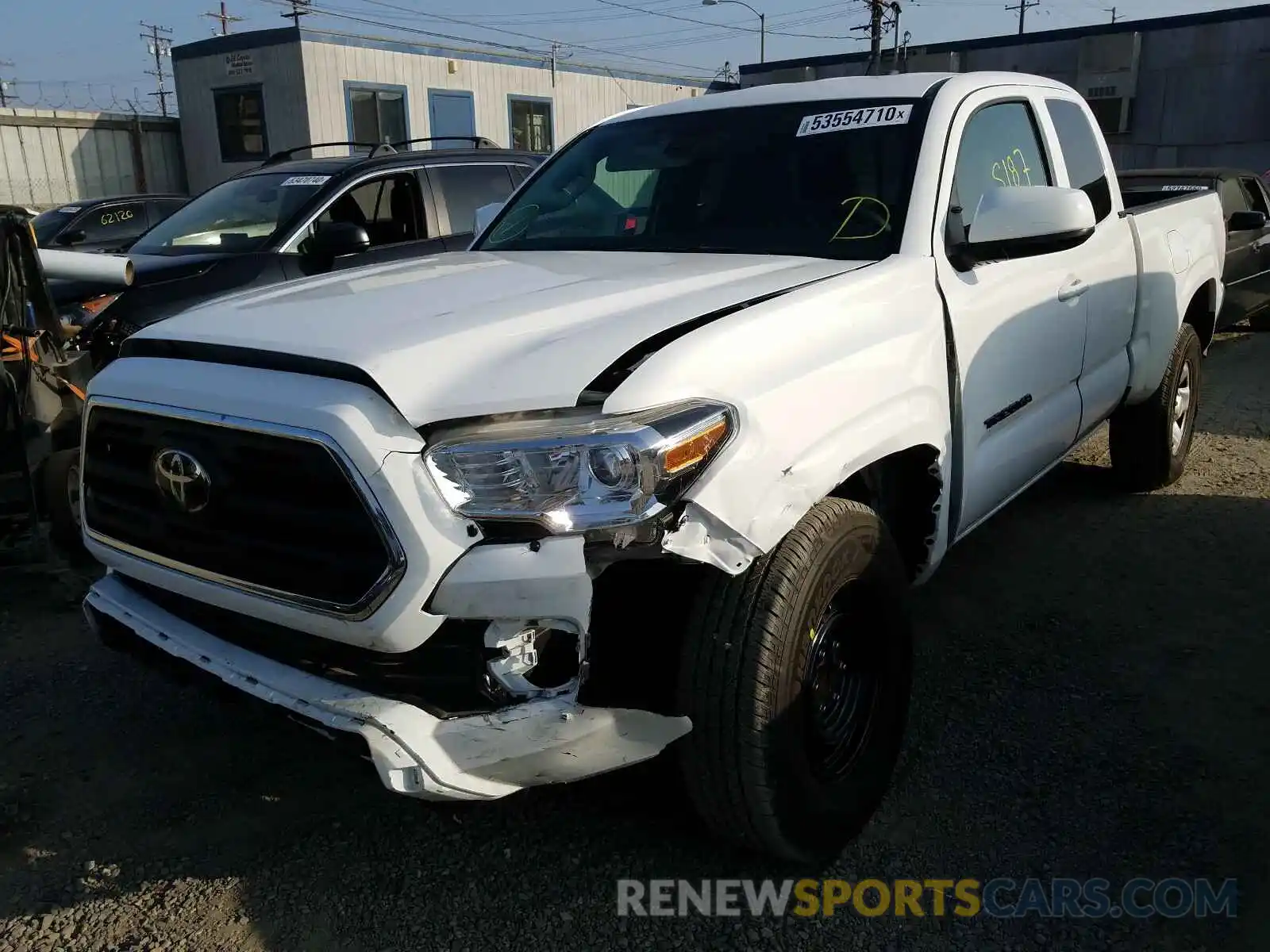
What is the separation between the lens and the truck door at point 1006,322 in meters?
3.03

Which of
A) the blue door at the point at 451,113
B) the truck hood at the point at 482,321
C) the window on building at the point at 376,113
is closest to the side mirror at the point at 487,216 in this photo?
the truck hood at the point at 482,321

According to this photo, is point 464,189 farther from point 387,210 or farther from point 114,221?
point 114,221

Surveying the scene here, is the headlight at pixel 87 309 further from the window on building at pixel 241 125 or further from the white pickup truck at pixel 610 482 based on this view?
the window on building at pixel 241 125

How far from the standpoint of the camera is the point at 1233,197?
892 cm

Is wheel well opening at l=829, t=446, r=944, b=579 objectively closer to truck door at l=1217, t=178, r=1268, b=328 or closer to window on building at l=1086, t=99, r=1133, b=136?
truck door at l=1217, t=178, r=1268, b=328

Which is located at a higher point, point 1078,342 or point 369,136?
point 369,136

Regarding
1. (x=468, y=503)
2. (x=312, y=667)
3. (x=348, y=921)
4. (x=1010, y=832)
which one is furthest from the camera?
(x=1010, y=832)

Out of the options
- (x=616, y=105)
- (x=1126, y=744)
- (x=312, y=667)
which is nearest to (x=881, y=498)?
(x=1126, y=744)

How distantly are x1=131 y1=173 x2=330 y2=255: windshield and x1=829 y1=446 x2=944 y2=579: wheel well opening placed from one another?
4.82 meters

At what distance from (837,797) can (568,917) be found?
2.32ft

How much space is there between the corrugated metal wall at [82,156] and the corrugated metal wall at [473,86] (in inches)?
214

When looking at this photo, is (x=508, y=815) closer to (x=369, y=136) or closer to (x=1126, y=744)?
(x=1126, y=744)

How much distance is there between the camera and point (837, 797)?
2.53 metres

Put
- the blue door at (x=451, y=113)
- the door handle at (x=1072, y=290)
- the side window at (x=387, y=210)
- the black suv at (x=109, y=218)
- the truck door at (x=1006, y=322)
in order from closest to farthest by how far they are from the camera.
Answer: the truck door at (x=1006, y=322) → the door handle at (x=1072, y=290) → the side window at (x=387, y=210) → the black suv at (x=109, y=218) → the blue door at (x=451, y=113)
